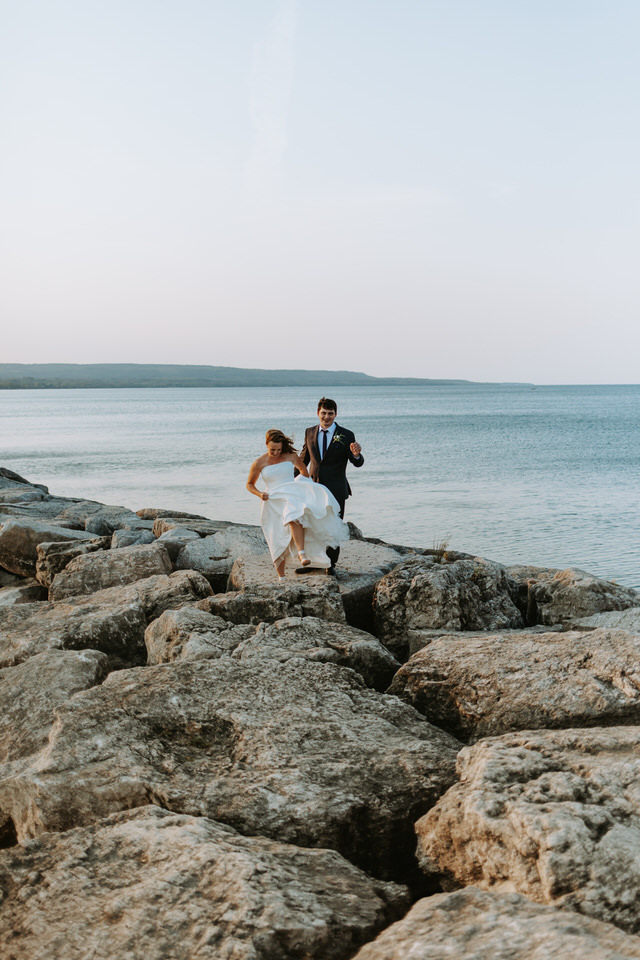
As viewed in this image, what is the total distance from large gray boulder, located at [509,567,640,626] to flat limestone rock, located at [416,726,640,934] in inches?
144

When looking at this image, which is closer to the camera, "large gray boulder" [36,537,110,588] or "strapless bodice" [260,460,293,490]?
"strapless bodice" [260,460,293,490]

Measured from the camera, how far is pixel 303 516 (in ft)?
28.7

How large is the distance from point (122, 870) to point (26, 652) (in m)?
3.49

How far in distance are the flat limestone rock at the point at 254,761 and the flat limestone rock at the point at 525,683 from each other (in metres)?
0.31

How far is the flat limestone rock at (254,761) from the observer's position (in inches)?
149

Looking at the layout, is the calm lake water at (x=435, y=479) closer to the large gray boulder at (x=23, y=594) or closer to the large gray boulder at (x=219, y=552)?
the large gray boulder at (x=219, y=552)

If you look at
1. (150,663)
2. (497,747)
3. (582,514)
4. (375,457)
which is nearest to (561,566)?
(582,514)

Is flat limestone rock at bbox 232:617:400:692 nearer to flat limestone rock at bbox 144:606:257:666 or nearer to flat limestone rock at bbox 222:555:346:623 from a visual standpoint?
flat limestone rock at bbox 144:606:257:666

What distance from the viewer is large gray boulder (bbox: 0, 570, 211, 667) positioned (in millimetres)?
6535

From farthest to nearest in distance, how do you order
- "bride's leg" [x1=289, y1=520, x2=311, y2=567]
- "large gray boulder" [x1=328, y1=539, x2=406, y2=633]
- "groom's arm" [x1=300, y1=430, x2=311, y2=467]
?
1. "groom's arm" [x1=300, y1=430, x2=311, y2=467]
2. "bride's leg" [x1=289, y1=520, x2=311, y2=567]
3. "large gray boulder" [x1=328, y1=539, x2=406, y2=633]

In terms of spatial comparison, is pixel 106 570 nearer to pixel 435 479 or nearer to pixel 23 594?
pixel 23 594

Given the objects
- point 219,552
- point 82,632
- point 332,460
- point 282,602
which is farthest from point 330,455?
point 82,632

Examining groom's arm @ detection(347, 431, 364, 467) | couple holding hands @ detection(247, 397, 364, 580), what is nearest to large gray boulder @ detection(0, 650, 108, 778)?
couple holding hands @ detection(247, 397, 364, 580)

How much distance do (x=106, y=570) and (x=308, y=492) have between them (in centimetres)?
252
